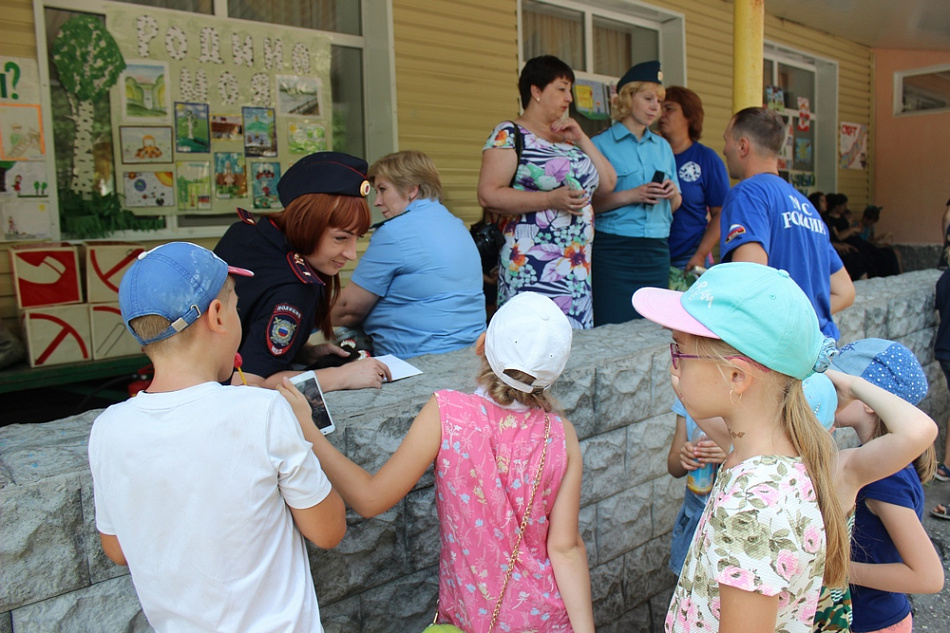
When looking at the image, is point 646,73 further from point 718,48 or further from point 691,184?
point 718,48

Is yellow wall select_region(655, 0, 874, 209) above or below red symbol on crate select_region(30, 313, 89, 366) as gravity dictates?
above

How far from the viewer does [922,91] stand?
505 inches

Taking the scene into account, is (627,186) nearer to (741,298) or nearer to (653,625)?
(653,625)

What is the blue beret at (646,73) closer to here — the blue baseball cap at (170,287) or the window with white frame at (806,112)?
the blue baseball cap at (170,287)

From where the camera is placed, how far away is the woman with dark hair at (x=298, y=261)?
6.90 feet

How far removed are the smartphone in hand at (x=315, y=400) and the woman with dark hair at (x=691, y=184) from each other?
3.18 metres

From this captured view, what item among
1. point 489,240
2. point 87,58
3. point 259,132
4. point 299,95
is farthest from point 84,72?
point 489,240

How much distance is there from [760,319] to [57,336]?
13.9 ft

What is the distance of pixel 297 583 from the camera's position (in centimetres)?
154

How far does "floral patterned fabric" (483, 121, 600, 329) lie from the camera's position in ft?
11.9

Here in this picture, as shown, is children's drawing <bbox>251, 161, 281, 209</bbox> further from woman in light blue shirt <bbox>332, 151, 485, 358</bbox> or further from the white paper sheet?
the white paper sheet

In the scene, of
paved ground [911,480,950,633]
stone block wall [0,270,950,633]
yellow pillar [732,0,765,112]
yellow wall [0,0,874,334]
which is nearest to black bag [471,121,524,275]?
stone block wall [0,270,950,633]

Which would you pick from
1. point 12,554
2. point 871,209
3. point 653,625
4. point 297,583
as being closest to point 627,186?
point 653,625

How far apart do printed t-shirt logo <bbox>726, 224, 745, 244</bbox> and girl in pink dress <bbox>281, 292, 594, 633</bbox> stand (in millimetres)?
1632
